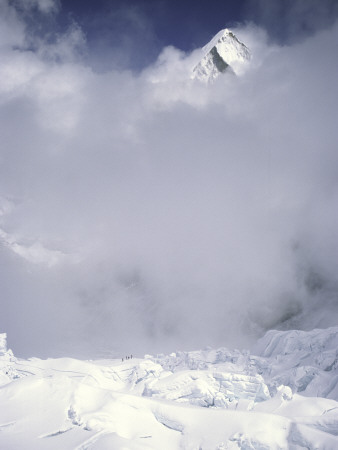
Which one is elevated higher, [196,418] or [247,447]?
[196,418]

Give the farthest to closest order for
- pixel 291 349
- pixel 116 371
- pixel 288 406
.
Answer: pixel 291 349 < pixel 116 371 < pixel 288 406

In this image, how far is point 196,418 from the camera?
942 inches

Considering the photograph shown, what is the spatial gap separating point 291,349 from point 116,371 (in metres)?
28.2

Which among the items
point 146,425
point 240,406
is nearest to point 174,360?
point 240,406

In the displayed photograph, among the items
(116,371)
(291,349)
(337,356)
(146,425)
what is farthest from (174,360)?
(146,425)

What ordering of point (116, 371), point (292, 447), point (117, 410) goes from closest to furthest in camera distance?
point (292, 447), point (117, 410), point (116, 371)

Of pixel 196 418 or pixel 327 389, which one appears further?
pixel 327 389

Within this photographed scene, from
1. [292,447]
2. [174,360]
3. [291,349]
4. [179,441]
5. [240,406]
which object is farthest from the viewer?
[174,360]

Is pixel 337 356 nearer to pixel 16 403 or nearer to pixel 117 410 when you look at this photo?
pixel 117 410

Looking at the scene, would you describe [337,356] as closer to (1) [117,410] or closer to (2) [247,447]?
(2) [247,447]

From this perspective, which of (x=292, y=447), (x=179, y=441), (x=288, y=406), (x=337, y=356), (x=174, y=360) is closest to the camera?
(x=292, y=447)

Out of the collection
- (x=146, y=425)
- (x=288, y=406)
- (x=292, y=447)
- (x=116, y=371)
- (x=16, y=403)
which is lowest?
(x=292, y=447)

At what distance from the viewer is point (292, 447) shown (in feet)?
67.7

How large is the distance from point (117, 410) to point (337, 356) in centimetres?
3190
